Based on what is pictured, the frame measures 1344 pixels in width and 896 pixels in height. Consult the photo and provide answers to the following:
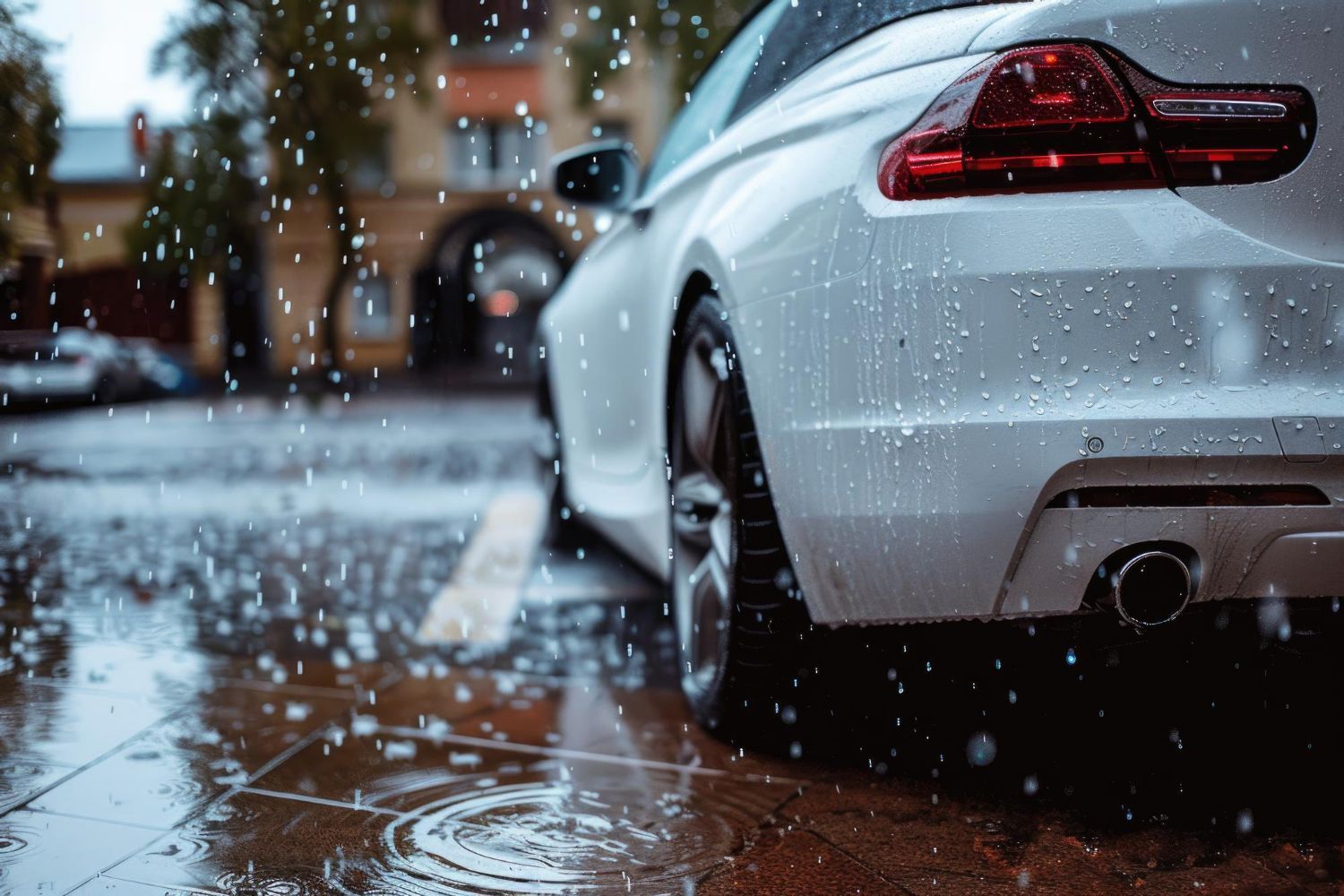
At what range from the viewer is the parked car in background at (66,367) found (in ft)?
15.1

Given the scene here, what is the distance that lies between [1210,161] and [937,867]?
1.20 m

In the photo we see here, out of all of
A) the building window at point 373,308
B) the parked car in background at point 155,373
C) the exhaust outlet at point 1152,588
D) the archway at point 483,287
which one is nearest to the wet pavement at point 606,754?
the exhaust outlet at point 1152,588

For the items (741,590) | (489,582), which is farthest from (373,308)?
(741,590)

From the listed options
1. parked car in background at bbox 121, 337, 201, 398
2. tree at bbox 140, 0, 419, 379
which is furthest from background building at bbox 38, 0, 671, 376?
parked car in background at bbox 121, 337, 201, 398

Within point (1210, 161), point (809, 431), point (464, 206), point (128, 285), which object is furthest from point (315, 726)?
point (464, 206)

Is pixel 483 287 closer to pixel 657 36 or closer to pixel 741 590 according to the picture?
pixel 657 36

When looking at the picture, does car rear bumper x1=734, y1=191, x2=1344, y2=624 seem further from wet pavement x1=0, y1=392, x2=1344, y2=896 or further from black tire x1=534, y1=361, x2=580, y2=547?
black tire x1=534, y1=361, x2=580, y2=547

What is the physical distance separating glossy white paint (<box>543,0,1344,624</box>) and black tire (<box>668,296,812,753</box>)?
0.14 m

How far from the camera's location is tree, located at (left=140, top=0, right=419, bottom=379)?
30.6 feet

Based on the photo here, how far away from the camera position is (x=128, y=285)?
558 centimetres

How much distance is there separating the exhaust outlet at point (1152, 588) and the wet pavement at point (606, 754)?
0.12 metres

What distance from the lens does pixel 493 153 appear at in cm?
3322

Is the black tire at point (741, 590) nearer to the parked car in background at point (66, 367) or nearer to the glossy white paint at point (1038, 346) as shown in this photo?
the glossy white paint at point (1038, 346)

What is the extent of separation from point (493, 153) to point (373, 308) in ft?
15.6
